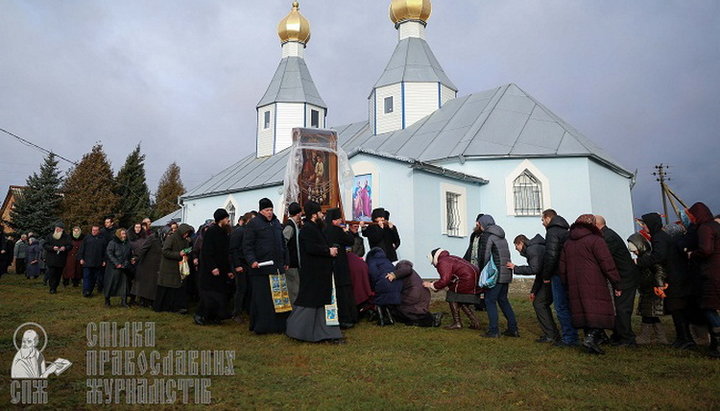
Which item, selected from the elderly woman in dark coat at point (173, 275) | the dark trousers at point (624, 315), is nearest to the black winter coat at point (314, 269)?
the elderly woman in dark coat at point (173, 275)

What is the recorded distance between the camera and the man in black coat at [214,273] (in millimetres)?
7926

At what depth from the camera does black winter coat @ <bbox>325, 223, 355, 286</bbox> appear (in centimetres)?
721

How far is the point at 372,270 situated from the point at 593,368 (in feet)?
13.1

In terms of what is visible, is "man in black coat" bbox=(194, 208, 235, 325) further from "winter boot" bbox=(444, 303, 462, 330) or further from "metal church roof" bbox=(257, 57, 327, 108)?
"metal church roof" bbox=(257, 57, 327, 108)

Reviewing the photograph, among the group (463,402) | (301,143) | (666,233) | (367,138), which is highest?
(367,138)

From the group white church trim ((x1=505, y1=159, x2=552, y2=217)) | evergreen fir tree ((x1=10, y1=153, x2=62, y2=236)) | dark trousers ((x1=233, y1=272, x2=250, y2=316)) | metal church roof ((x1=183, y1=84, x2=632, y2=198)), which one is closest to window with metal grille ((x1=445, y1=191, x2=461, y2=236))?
metal church roof ((x1=183, y1=84, x2=632, y2=198))

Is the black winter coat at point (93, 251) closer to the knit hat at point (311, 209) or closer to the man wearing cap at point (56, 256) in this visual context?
A: the man wearing cap at point (56, 256)

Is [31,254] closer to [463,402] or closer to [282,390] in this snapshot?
[282,390]

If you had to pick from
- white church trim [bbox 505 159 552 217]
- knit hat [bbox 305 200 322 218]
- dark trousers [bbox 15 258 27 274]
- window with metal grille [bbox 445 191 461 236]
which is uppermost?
white church trim [bbox 505 159 552 217]

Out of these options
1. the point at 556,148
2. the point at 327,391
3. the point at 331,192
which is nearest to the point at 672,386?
the point at 327,391

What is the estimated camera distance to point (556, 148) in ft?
53.9

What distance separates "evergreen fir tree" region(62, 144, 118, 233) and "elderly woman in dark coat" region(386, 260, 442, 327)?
97.9 feet

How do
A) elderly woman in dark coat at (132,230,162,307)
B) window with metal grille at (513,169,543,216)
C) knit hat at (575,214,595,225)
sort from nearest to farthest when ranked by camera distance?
knit hat at (575,214,595,225) → elderly woman in dark coat at (132,230,162,307) → window with metal grille at (513,169,543,216)

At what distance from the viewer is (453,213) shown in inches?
616
